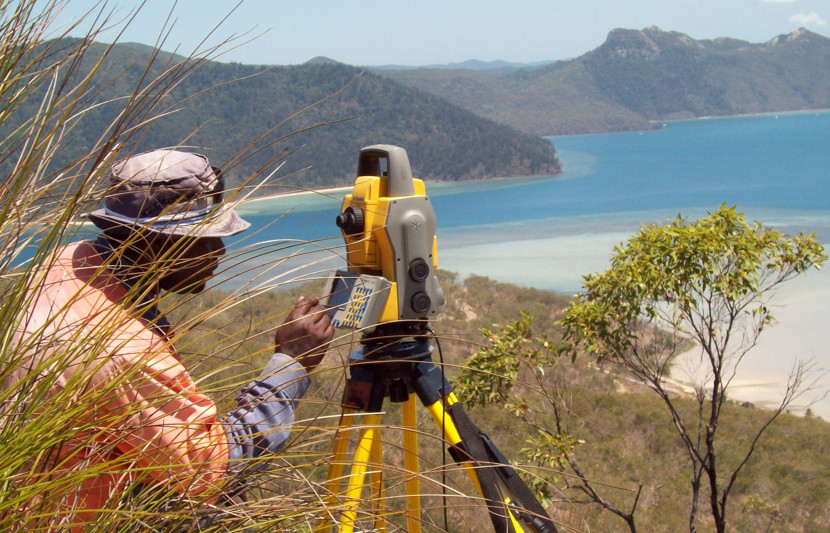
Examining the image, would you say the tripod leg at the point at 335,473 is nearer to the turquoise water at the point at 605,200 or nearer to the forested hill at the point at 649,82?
the turquoise water at the point at 605,200

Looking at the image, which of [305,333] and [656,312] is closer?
[305,333]

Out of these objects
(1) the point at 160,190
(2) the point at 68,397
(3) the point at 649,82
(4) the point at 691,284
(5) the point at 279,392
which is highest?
(3) the point at 649,82

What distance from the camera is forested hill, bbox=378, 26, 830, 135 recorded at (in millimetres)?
121688

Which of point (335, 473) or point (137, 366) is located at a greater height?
point (137, 366)

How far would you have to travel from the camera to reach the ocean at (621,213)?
9.74 meters

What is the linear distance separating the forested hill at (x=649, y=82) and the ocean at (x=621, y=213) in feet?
93.5

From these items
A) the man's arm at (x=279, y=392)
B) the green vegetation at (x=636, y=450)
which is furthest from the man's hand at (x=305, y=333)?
the green vegetation at (x=636, y=450)

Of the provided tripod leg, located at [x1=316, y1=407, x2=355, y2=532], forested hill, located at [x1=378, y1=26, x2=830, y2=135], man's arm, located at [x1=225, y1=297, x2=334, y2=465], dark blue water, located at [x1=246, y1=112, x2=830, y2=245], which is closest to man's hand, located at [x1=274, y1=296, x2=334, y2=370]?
man's arm, located at [x1=225, y1=297, x2=334, y2=465]

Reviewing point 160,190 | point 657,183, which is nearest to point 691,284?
point 160,190

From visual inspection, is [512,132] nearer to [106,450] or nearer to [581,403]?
[581,403]

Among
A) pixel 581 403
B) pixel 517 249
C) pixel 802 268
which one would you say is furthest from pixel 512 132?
pixel 802 268

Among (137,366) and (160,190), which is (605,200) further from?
(137,366)

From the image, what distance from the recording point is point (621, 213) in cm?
4222

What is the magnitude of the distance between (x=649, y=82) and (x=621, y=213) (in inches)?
4516
